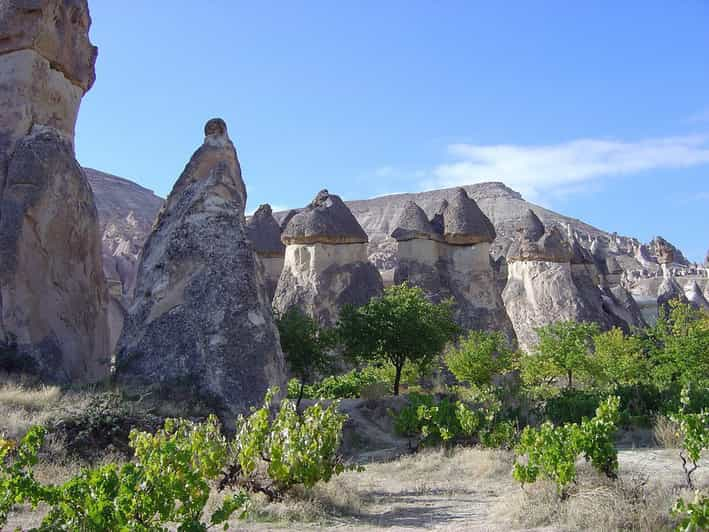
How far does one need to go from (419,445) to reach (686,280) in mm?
38030

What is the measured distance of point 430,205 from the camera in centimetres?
5059

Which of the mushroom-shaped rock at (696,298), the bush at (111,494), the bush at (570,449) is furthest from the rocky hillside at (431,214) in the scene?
the bush at (111,494)

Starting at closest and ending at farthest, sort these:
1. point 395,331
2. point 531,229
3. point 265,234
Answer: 1. point 395,331
2. point 265,234
3. point 531,229

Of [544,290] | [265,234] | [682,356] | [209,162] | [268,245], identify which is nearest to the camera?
[209,162]

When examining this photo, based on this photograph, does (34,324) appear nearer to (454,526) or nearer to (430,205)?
(454,526)

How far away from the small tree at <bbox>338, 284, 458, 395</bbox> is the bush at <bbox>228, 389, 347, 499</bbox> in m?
7.39

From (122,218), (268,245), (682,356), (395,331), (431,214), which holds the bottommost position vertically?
(682,356)

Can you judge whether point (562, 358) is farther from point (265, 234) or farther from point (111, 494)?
point (265, 234)

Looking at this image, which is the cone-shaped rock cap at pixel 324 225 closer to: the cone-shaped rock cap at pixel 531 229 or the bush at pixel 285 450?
the cone-shaped rock cap at pixel 531 229

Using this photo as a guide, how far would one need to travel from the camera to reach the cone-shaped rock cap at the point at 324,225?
17047 mm

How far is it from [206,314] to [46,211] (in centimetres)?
303

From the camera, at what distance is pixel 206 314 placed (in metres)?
7.34

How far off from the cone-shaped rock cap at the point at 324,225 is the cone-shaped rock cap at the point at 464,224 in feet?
7.60

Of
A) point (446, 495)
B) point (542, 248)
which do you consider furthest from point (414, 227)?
point (446, 495)
